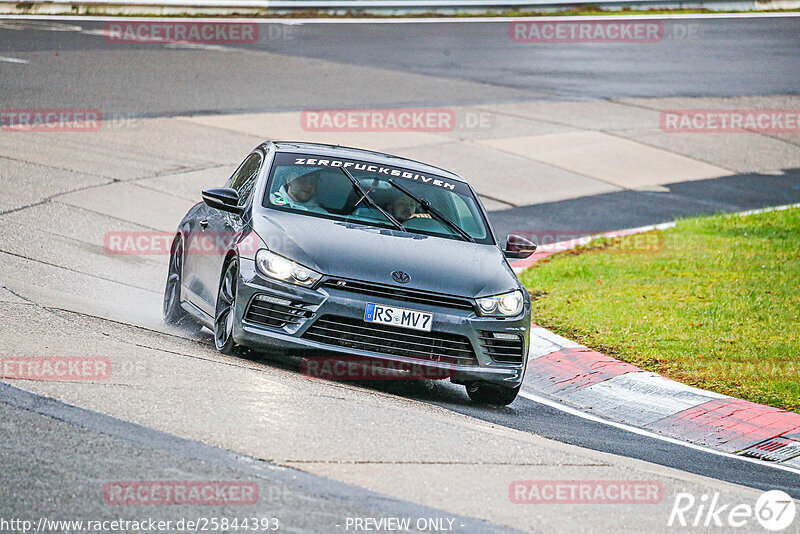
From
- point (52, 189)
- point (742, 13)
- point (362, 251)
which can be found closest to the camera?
point (362, 251)

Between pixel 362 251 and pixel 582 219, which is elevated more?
pixel 362 251

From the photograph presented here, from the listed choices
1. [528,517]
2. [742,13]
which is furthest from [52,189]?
[742,13]

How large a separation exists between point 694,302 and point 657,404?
3.15 meters

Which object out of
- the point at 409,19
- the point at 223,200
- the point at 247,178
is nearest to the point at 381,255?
the point at 223,200

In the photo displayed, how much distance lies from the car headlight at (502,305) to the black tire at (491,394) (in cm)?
56

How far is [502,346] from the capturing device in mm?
8352

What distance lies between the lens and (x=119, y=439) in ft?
19.5

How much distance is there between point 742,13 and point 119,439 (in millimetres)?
33849

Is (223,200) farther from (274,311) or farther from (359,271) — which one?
(359,271)

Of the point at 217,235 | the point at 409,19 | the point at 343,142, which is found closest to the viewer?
the point at 217,235

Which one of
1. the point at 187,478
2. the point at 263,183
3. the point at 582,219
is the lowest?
the point at 582,219

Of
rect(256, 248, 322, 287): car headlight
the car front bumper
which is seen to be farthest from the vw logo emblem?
rect(256, 248, 322, 287): car headlight

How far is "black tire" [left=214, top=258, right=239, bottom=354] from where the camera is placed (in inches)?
330

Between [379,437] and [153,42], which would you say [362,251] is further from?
[153,42]
